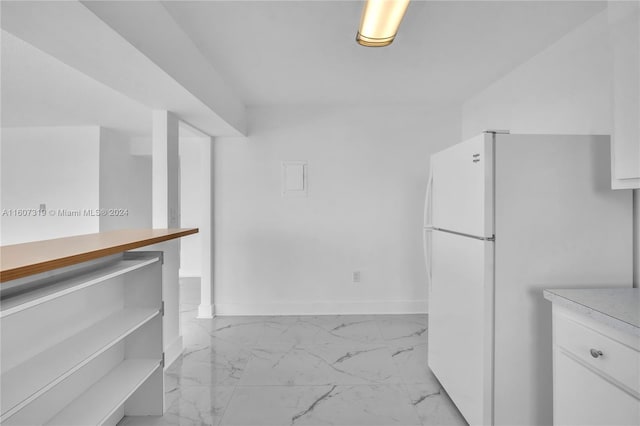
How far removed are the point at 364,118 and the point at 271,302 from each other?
245cm

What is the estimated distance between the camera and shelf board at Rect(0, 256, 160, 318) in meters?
1.12

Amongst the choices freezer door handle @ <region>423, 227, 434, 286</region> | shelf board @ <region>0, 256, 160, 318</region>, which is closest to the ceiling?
freezer door handle @ <region>423, 227, 434, 286</region>

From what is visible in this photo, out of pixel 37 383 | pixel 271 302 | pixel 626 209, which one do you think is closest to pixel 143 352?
pixel 37 383

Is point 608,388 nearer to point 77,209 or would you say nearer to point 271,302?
point 271,302

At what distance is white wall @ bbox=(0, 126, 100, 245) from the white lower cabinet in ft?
17.6

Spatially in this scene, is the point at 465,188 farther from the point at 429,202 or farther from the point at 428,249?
the point at 428,249

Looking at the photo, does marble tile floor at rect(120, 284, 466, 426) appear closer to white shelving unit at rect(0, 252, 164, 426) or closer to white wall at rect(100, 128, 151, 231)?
white shelving unit at rect(0, 252, 164, 426)

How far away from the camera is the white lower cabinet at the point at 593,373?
1144mm

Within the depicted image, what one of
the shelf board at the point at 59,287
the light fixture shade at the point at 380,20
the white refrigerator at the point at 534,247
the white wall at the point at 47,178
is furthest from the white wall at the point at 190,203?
the white refrigerator at the point at 534,247

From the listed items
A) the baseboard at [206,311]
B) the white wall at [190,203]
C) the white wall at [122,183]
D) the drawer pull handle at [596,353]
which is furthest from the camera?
the white wall at [190,203]

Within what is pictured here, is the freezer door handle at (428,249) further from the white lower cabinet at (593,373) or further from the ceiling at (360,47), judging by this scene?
the ceiling at (360,47)

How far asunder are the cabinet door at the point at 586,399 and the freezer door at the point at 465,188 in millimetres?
670

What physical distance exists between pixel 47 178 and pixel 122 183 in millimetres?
918

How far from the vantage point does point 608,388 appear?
1.23 m
